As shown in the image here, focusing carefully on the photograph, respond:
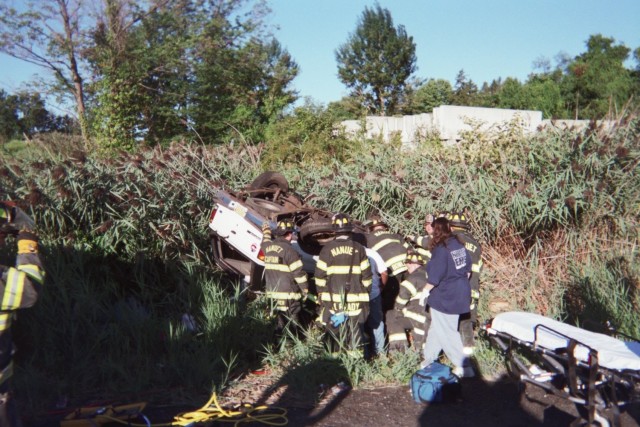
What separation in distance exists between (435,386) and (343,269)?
5.44 feet

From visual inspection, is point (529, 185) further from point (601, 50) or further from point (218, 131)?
point (601, 50)

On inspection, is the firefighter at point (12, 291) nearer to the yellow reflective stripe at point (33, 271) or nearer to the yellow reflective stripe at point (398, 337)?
the yellow reflective stripe at point (33, 271)

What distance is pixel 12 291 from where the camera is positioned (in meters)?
3.99

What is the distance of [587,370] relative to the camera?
5078mm

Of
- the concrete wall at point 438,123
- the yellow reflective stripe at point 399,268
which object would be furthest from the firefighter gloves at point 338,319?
the concrete wall at point 438,123

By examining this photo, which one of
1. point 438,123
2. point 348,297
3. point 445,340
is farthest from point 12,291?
point 438,123

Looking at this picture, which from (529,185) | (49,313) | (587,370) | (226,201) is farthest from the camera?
(529,185)

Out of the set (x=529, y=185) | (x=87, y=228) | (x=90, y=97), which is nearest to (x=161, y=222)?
(x=87, y=228)

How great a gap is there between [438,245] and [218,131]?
15856 millimetres

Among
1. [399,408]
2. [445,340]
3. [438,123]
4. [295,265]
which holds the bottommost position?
[399,408]

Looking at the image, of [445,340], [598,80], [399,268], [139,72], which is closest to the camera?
[445,340]

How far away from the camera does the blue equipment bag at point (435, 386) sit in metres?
5.85

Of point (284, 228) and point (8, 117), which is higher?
point (8, 117)

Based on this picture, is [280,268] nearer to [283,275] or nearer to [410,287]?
[283,275]
